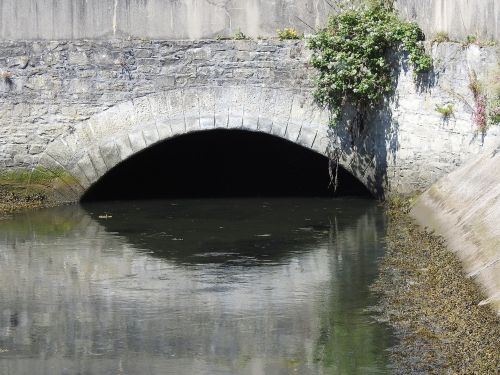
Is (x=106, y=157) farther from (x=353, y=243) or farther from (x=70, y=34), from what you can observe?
(x=353, y=243)

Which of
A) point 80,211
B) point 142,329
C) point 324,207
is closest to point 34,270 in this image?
point 142,329

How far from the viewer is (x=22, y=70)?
516 inches

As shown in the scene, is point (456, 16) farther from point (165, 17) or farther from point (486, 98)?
point (165, 17)

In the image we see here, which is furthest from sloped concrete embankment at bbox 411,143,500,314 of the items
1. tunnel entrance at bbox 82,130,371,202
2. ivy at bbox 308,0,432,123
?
tunnel entrance at bbox 82,130,371,202

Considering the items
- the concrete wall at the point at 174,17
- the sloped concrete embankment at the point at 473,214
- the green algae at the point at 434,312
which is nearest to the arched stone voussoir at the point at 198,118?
the concrete wall at the point at 174,17

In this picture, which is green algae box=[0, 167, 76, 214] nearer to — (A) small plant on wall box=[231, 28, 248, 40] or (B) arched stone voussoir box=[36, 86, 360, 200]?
(B) arched stone voussoir box=[36, 86, 360, 200]

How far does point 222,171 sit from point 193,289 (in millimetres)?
6833

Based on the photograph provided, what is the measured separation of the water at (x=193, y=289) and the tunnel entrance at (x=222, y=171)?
113 centimetres

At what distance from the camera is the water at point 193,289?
698cm

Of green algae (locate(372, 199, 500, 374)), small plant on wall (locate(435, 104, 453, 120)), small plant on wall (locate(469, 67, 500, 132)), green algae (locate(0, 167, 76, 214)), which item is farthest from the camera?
green algae (locate(0, 167, 76, 214))

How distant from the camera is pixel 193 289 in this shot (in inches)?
352

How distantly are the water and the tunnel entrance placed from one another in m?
1.13

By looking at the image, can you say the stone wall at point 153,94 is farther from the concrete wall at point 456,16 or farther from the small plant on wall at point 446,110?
the concrete wall at point 456,16

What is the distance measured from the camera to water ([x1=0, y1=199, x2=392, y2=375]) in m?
6.98
